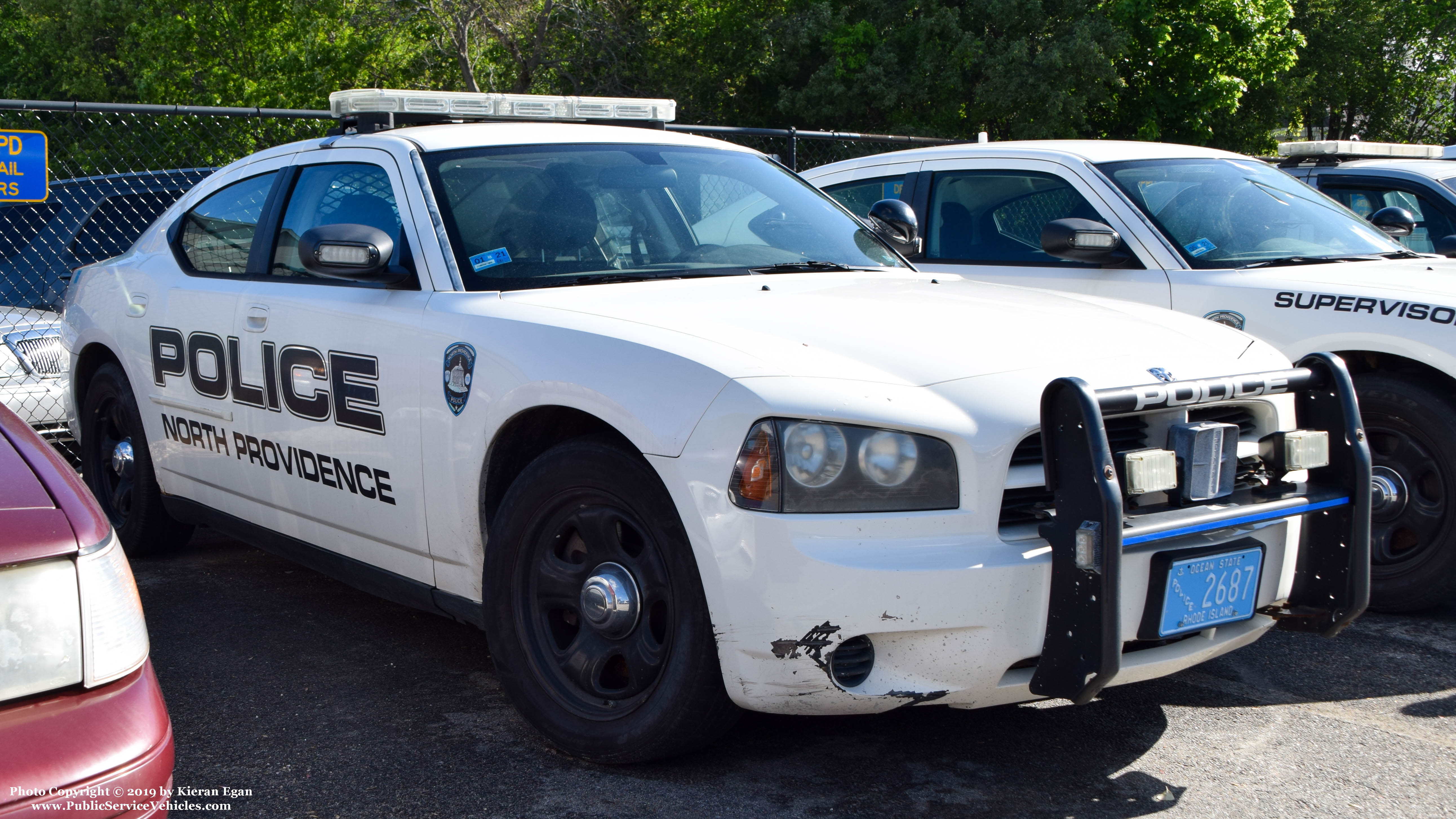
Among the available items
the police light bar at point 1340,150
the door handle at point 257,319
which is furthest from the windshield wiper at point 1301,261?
the door handle at point 257,319

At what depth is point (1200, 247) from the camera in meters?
5.04

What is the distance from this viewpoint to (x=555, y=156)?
12.9ft

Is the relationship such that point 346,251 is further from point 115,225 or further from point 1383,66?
point 1383,66

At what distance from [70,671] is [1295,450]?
2541 mm

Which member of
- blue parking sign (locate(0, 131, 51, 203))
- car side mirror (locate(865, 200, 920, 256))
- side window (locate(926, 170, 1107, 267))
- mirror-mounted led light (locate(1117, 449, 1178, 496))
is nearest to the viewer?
mirror-mounted led light (locate(1117, 449, 1178, 496))

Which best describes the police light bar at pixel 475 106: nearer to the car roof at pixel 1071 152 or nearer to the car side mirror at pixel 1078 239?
the car side mirror at pixel 1078 239

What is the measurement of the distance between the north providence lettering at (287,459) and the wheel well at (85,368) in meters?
0.65

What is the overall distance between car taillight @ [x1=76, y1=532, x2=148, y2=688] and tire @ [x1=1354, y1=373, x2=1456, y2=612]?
12.8 ft

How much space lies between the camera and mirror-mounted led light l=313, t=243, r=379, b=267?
3492 mm

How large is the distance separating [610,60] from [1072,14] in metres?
9.44

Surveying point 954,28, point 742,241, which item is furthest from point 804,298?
point 954,28

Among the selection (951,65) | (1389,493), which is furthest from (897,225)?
(951,65)

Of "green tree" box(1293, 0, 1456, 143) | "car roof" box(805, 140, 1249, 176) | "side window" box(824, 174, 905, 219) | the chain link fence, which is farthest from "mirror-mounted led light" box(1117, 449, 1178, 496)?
"green tree" box(1293, 0, 1456, 143)

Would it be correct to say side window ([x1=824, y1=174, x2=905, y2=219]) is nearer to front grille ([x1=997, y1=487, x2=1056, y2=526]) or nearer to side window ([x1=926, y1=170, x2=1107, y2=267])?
side window ([x1=926, y1=170, x2=1107, y2=267])
